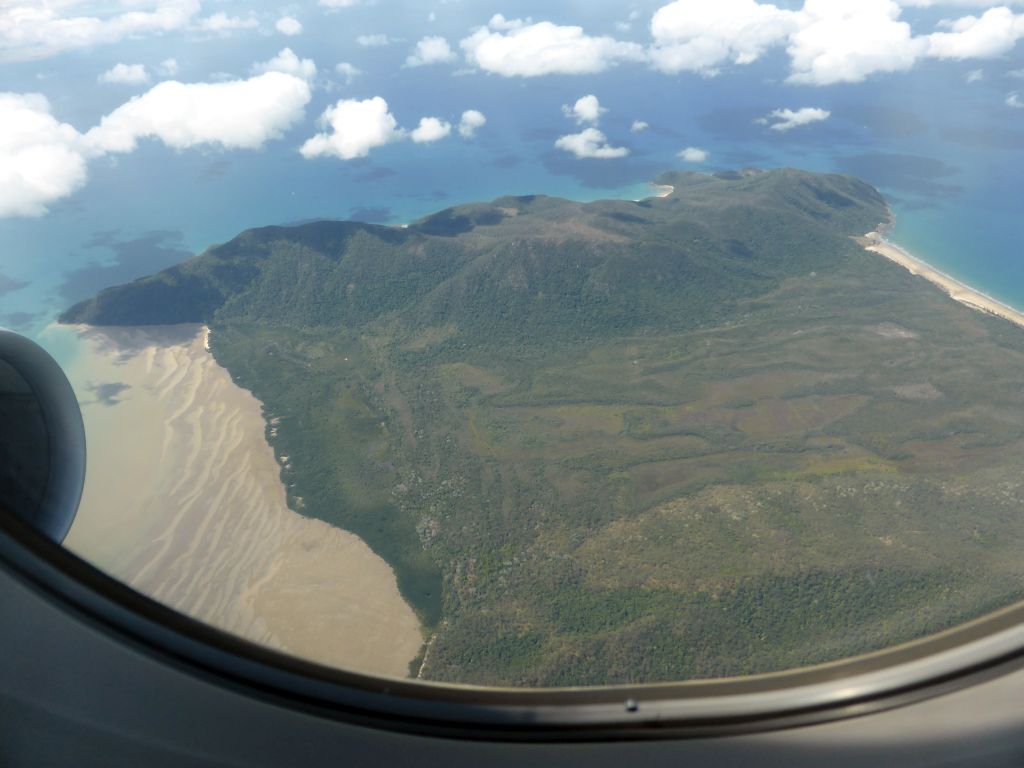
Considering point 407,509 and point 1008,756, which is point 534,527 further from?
point 1008,756

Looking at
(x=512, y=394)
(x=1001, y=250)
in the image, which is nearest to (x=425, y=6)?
(x=1001, y=250)

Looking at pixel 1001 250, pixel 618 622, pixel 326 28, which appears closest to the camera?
pixel 618 622

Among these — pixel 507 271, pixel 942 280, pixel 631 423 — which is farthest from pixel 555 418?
pixel 942 280

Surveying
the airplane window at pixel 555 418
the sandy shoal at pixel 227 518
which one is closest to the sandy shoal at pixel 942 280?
the airplane window at pixel 555 418

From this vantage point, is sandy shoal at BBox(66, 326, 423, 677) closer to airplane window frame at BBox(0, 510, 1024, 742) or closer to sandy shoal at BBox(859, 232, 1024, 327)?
airplane window frame at BBox(0, 510, 1024, 742)

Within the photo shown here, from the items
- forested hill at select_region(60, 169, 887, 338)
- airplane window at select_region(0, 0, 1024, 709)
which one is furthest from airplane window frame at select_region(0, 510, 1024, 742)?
forested hill at select_region(60, 169, 887, 338)

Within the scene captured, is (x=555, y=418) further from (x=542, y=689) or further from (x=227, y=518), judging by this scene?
(x=542, y=689)
